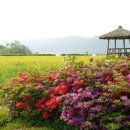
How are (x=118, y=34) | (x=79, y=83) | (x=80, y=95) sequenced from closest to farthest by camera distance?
1. (x=80, y=95)
2. (x=79, y=83)
3. (x=118, y=34)

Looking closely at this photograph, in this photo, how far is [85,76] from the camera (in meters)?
8.84

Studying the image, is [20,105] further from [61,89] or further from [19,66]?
[19,66]

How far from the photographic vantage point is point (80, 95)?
813 cm

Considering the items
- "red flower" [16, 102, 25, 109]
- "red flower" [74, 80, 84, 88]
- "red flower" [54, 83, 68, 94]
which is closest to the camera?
"red flower" [74, 80, 84, 88]

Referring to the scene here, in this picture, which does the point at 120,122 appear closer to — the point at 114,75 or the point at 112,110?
the point at 112,110

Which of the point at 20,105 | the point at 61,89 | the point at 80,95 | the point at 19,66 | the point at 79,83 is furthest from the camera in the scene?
the point at 19,66

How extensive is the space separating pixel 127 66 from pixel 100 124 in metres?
1.71

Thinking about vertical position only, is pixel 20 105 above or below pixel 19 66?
above

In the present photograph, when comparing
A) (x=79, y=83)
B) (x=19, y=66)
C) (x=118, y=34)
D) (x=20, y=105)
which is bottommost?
(x=19, y=66)

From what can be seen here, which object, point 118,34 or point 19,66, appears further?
point 118,34

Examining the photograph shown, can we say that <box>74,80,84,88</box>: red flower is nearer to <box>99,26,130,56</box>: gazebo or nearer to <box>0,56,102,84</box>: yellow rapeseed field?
<box>0,56,102,84</box>: yellow rapeseed field

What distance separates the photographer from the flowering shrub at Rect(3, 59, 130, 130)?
7.78 meters

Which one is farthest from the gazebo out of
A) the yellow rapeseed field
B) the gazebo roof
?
the yellow rapeseed field

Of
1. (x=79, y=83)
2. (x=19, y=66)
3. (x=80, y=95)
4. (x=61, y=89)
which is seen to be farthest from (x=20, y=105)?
(x=19, y=66)
